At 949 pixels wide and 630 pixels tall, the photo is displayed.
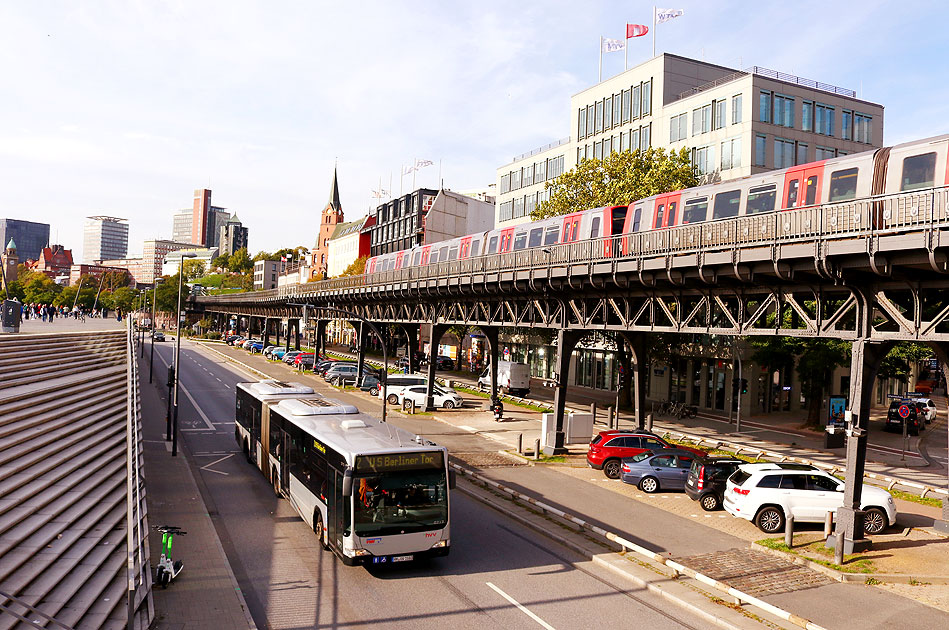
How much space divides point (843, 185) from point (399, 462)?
15.5 metres

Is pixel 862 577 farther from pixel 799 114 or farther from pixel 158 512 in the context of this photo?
pixel 799 114

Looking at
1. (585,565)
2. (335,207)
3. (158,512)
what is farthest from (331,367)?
(335,207)

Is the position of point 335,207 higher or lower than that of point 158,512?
higher

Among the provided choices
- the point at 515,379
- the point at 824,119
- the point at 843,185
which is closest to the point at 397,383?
the point at 515,379

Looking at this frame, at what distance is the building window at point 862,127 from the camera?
57344 millimetres

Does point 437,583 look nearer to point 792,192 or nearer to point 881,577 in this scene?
point 881,577

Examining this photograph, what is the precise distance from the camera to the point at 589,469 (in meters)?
27.7

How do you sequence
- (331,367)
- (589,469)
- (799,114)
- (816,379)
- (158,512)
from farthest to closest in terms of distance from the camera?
(331,367) → (799,114) → (816,379) → (589,469) → (158,512)

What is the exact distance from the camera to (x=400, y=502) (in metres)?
14.4

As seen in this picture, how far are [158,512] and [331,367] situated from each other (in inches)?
1697

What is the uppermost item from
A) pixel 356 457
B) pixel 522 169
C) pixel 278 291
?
pixel 522 169

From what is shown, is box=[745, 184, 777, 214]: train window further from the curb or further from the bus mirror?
the bus mirror

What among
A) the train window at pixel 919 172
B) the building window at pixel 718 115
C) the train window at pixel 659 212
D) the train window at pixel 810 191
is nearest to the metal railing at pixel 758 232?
the train window at pixel 919 172

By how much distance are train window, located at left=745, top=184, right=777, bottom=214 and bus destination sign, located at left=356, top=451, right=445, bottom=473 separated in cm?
1462
